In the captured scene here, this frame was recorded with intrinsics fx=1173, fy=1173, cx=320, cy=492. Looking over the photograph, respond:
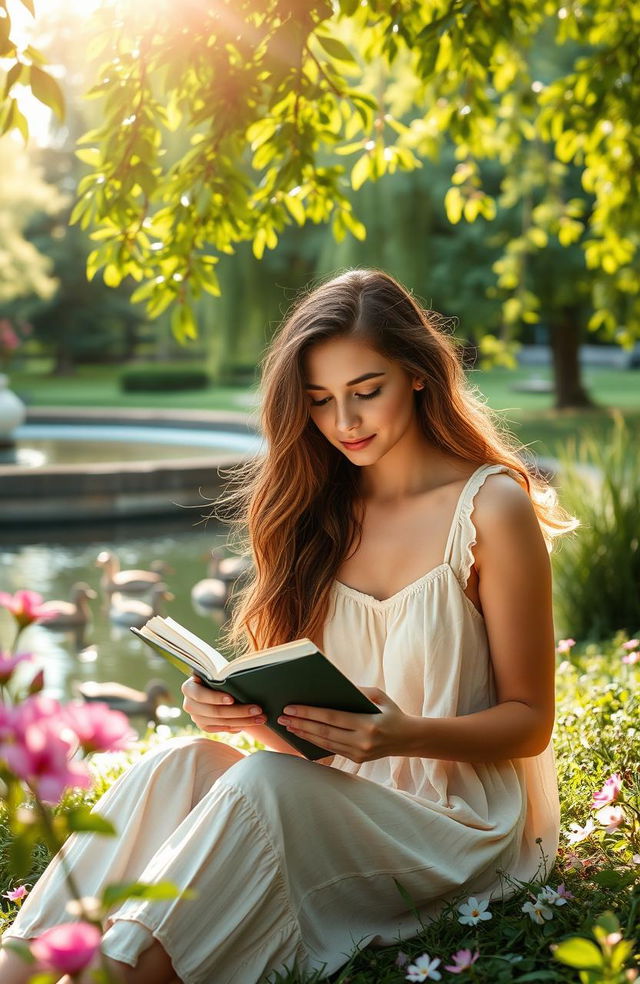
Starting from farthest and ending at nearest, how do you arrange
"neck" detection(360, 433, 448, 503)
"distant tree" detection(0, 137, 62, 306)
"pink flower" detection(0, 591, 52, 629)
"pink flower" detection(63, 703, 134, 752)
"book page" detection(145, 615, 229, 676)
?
"distant tree" detection(0, 137, 62, 306) → "neck" detection(360, 433, 448, 503) → "book page" detection(145, 615, 229, 676) → "pink flower" detection(0, 591, 52, 629) → "pink flower" detection(63, 703, 134, 752)

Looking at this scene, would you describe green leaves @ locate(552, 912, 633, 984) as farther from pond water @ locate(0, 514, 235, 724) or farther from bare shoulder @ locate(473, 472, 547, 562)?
pond water @ locate(0, 514, 235, 724)

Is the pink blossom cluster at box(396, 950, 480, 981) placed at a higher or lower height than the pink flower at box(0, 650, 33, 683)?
lower

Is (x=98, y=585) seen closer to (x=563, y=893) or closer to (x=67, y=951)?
(x=563, y=893)

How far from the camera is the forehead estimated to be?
2492mm

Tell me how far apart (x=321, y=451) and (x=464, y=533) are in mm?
487

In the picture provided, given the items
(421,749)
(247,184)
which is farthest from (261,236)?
(421,749)

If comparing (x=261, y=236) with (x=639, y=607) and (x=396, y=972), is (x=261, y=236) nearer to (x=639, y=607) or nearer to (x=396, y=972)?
(x=396, y=972)

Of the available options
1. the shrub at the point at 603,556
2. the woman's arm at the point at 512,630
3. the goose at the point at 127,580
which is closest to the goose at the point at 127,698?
the shrub at the point at 603,556

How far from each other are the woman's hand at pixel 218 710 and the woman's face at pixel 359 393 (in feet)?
2.02

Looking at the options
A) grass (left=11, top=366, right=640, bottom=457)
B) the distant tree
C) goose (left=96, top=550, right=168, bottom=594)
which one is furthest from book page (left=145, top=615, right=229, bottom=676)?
the distant tree

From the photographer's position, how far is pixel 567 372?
824 inches

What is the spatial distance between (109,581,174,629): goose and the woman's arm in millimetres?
5728

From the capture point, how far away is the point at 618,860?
2533 mm

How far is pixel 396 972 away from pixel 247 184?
8.00ft
